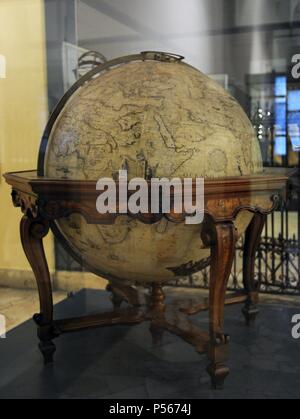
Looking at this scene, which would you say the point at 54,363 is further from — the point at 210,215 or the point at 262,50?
the point at 262,50

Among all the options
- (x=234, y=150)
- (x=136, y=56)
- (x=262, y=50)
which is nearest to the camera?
(x=234, y=150)

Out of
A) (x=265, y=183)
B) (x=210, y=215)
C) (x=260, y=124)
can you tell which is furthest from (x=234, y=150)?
(x=260, y=124)

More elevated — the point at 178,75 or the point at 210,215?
the point at 178,75

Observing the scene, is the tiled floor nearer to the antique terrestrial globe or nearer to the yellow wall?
the antique terrestrial globe

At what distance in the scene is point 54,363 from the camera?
236 cm

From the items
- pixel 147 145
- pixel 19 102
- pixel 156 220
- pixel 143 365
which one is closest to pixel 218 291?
pixel 156 220

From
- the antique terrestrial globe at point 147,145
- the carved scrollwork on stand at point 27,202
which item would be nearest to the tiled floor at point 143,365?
the antique terrestrial globe at point 147,145

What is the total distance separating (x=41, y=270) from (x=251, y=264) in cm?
117

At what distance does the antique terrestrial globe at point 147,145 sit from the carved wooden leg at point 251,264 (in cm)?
51

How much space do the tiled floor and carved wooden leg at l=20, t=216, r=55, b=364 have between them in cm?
10

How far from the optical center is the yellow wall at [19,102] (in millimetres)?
3044

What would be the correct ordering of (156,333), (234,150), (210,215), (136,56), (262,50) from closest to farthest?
(210,215)
(234,150)
(136,56)
(156,333)
(262,50)

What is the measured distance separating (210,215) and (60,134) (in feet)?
2.35
